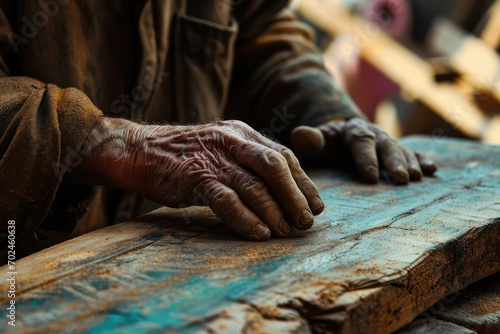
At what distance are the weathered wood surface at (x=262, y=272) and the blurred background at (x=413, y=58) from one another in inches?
127

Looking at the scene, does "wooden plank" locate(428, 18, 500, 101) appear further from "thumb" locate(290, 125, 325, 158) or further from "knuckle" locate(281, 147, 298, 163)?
"knuckle" locate(281, 147, 298, 163)

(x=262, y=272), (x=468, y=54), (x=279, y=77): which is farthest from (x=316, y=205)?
(x=468, y=54)

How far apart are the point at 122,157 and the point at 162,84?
779 millimetres

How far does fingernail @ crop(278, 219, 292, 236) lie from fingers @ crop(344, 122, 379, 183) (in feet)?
2.05

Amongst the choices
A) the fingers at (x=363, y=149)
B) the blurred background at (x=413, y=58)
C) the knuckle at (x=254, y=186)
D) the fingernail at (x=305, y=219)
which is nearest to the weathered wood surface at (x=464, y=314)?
the fingernail at (x=305, y=219)

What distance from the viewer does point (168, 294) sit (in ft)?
3.25

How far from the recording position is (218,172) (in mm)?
1322

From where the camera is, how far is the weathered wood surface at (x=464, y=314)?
122 cm

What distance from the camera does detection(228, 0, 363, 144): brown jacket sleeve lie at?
2.17 meters

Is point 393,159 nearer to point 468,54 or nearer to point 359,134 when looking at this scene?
point 359,134

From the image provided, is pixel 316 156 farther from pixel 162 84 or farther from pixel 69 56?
pixel 69 56

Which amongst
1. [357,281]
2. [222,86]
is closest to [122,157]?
[357,281]

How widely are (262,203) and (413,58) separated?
3.94m

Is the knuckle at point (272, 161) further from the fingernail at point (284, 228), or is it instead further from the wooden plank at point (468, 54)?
the wooden plank at point (468, 54)
